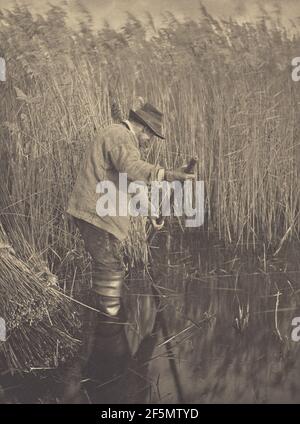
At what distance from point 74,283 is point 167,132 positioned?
700 millimetres

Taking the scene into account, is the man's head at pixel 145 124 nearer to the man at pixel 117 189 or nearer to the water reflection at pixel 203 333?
the man at pixel 117 189

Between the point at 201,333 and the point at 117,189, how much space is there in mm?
614

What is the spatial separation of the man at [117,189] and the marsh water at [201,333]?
10 cm

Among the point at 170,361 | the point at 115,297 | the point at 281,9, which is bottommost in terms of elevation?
the point at 170,361

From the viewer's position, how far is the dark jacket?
240cm

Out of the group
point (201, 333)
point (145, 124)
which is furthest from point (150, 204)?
point (201, 333)

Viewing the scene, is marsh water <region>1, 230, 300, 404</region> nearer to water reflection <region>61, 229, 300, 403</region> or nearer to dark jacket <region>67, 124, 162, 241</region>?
water reflection <region>61, 229, 300, 403</region>

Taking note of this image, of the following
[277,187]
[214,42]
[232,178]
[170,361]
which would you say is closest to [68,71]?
[214,42]

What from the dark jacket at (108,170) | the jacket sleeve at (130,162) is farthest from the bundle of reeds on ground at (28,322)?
the jacket sleeve at (130,162)

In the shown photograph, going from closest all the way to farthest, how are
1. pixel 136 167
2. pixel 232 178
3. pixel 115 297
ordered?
pixel 136 167 → pixel 115 297 → pixel 232 178

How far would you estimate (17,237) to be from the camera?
2572mm

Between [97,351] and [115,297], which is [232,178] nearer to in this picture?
[115,297]

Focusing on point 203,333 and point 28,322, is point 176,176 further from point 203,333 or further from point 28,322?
point 28,322

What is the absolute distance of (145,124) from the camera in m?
2.53
